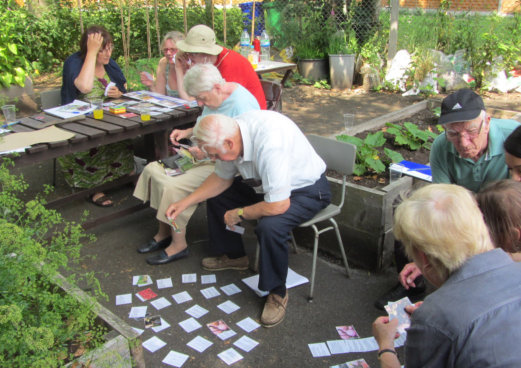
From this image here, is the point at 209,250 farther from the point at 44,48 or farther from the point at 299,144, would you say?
the point at 44,48

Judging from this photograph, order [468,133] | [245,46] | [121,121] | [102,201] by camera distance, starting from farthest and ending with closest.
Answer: [245,46] < [102,201] < [121,121] < [468,133]

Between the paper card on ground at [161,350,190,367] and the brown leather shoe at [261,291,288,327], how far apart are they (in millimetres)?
548

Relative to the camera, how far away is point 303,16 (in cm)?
1002

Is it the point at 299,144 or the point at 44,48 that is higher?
the point at 44,48

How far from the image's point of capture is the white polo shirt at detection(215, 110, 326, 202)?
9.21 ft

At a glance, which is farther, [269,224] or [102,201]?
[102,201]

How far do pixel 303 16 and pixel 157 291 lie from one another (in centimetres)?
814

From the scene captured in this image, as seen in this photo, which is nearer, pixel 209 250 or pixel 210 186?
pixel 210 186

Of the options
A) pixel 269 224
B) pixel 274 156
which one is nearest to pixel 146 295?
pixel 269 224

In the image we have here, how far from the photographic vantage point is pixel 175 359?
2.72 metres

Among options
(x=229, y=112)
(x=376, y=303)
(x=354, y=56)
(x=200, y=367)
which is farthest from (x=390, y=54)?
(x=200, y=367)

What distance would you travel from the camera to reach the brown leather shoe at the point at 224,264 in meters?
3.60

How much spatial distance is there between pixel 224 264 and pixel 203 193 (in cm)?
63

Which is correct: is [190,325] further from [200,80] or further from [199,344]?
[200,80]
